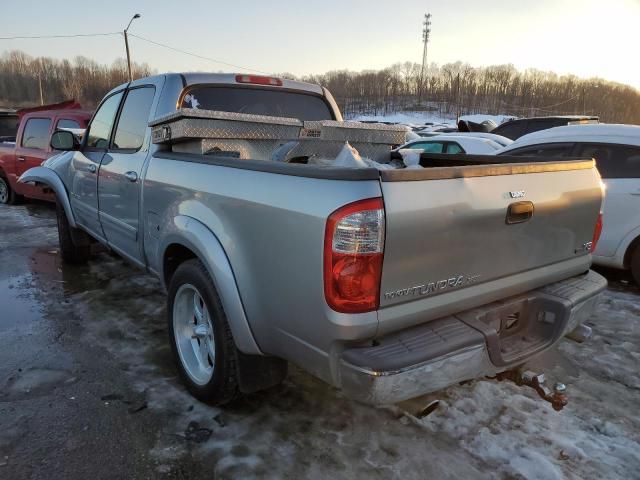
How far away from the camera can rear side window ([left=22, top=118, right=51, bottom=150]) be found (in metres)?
8.68

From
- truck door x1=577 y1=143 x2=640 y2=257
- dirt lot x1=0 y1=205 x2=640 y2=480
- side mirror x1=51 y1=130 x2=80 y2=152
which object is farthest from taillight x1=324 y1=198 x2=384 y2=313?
truck door x1=577 y1=143 x2=640 y2=257

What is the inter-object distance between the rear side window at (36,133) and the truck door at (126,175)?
5383mm

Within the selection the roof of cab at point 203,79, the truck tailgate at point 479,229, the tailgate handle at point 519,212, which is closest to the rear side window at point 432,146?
the roof of cab at point 203,79

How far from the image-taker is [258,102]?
13.4 ft

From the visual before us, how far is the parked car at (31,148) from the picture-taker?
8.40m

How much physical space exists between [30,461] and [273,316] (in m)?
1.49

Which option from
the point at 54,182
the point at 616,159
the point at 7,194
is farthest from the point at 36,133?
the point at 616,159

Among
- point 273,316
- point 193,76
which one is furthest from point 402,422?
point 193,76

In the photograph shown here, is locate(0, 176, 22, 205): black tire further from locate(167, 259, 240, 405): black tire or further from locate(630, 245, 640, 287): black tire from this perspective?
locate(630, 245, 640, 287): black tire

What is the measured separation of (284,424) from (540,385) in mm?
1542

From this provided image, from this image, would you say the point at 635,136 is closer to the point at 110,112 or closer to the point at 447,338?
the point at 447,338

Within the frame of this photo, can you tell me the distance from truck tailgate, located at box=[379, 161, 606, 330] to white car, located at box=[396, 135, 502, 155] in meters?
6.55

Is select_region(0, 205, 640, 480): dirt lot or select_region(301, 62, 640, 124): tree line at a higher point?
select_region(301, 62, 640, 124): tree line

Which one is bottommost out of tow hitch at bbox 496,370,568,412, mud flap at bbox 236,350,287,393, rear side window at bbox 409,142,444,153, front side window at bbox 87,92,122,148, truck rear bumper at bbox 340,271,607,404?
tow hitch at bbox 496,370,568,412
